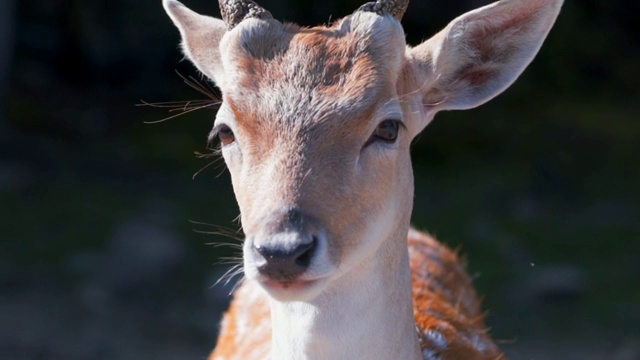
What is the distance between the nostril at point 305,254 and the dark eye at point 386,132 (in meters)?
0.61

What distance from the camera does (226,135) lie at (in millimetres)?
4629

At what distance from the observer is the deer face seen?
405 centimetres

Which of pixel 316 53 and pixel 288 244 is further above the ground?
pixel 316 53

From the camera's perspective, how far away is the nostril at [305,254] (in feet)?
13.0

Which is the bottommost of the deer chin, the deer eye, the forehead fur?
the deer chin

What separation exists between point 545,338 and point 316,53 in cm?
572

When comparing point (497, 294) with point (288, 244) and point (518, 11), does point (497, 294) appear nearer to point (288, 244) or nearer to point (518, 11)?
point (518, 11)

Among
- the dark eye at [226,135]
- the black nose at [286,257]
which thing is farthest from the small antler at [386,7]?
the black nose at [286,257]

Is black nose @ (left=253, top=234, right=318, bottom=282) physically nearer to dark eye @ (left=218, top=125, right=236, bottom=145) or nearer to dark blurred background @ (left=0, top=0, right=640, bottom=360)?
dark eye @ (left=218, top=125, right=236, bottom=145)

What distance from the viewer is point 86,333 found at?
380 inches

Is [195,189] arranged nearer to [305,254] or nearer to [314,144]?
[314,144]

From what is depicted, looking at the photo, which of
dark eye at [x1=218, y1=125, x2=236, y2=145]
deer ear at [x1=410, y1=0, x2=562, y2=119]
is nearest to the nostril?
dark eye at [x1=218, y1=125, x2=236, y2=145]

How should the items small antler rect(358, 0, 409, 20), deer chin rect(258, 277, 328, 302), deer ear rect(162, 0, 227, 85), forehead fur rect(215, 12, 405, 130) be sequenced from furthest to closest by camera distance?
deer ear rect(162, 0, 227, 85) < small antler rect(358, 0, 409, 20) < forehead fur rect(215, 12, 405, 130) < deer chin rect(258, 277, 328, 302)

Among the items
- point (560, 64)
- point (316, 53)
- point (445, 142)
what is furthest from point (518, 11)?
point (560, 64)
